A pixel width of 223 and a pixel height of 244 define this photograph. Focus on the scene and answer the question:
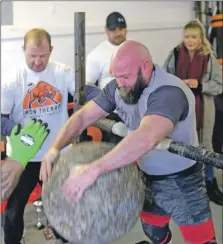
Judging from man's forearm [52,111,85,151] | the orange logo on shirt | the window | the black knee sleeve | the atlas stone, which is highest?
the window

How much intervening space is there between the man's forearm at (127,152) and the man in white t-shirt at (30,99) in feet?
2.94

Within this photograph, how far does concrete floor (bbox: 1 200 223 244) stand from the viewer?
7.06 feet

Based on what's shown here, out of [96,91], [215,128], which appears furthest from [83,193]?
[215,128]

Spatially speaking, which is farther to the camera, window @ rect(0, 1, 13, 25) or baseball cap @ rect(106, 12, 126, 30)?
window @ rect(0, 1, 13, 25)

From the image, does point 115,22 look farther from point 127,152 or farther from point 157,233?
point 127,152

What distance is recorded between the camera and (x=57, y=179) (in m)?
1.40

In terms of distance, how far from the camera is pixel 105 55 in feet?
9.48

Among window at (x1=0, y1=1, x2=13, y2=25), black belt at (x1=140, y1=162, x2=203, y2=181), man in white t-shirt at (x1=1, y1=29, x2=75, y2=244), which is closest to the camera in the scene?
black belt at (x1=140, y1=162, x2=203, y2=181)

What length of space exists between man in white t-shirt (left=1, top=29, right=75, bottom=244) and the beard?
0.70m

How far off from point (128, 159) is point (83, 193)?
0.55 ft

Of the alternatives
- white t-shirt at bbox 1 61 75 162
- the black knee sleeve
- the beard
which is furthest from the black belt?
white t-shirt at bbox 1 61 75 162

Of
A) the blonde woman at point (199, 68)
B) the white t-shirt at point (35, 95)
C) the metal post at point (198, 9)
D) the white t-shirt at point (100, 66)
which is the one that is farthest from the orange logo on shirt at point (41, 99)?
the metal post at point (198, 9)

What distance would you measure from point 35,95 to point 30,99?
4 centimetres

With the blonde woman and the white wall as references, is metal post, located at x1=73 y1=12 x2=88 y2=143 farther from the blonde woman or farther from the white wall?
the white wall
